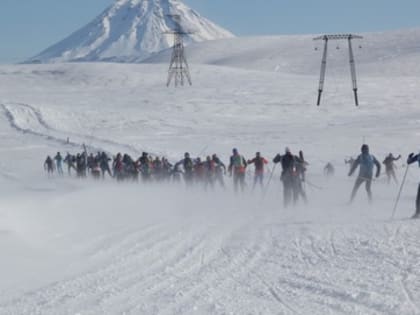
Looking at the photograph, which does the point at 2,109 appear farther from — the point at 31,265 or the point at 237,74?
the point at 31,265

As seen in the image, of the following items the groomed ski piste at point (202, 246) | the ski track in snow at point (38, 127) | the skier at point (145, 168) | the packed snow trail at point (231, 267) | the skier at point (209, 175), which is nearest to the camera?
the packed snow trail at point (231, 267)

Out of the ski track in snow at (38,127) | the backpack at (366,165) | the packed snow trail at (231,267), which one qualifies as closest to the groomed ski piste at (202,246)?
the packed snow trail at (231,267)

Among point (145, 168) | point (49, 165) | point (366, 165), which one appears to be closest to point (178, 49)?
point (49, 165)

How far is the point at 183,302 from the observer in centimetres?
766

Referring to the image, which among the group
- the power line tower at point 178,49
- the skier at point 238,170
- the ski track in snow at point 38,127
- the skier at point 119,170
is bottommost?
the ski track in snow at point 38,127

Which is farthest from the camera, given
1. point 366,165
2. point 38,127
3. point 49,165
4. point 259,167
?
point 38,127

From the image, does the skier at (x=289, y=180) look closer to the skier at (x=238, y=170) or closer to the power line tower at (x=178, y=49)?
the skier at (x=238, y=170)

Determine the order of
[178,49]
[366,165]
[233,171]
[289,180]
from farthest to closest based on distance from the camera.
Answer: [178,49]
[233,171]
[289,180]
[366,165]

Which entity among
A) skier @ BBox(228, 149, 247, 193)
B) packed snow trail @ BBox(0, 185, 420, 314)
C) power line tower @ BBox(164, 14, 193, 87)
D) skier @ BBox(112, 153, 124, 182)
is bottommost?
skier @ BBox(112, 153, 124, 182)

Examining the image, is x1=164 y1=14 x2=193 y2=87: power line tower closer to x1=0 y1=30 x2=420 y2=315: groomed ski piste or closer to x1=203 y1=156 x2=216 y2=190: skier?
x1=0 y1=30 x2=420 y2=315: groomed ski piste

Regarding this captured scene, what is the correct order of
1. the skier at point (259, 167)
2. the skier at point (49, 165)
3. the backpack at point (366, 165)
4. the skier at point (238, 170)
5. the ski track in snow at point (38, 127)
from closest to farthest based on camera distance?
1. the backpack at point (366, 165)
2. the skier at point (259, 167)
3. the skier at point (238, 170)
4. the skier at point (49, 165)
5. the ski track in snow at point (38, 127)

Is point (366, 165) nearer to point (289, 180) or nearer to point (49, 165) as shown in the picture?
point (289, 180)

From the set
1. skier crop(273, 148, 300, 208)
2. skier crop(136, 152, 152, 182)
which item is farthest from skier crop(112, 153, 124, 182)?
skier crop(273, 148, 300, 208)

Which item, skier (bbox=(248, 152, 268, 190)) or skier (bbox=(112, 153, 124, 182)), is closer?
skier (bbox=(248, 152, 268, 190))
